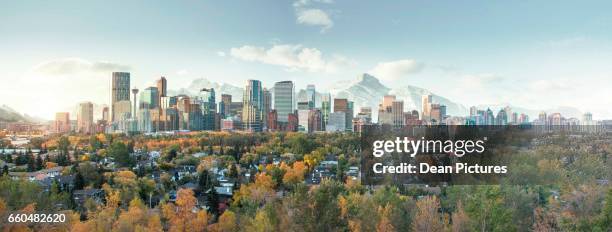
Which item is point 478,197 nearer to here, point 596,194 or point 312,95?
point 596,194

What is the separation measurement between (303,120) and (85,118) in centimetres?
725

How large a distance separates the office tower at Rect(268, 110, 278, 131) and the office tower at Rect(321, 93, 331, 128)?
1.81 metres

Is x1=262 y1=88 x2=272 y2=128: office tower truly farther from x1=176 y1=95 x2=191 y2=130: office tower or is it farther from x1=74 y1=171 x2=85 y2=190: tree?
x1=74 y1=171 x2=85 y2=190: tree

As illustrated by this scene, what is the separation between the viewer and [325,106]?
63.0ft

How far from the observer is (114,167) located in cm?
1253

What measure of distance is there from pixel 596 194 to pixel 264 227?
5555mm

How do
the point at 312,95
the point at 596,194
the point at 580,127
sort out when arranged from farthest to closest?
the point at 312,95 < the point at 580,127 < the point at 596,194

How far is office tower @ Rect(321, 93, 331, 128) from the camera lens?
60.9 feet

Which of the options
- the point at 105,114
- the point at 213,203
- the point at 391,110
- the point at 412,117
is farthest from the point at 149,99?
the point at 213,203

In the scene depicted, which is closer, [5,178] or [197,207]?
[197,207]

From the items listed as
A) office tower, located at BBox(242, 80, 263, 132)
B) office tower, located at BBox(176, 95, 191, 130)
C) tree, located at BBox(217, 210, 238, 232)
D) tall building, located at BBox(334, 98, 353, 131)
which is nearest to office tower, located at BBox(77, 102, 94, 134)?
office tower, located at BBox(176, 95, 191, 130)

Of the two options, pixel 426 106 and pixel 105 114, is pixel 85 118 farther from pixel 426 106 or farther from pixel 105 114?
pixel 426 106

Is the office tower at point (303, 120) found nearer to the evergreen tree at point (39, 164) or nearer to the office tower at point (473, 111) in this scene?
the office tower at point (473, 111)

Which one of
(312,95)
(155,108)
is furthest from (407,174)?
(155,108)
